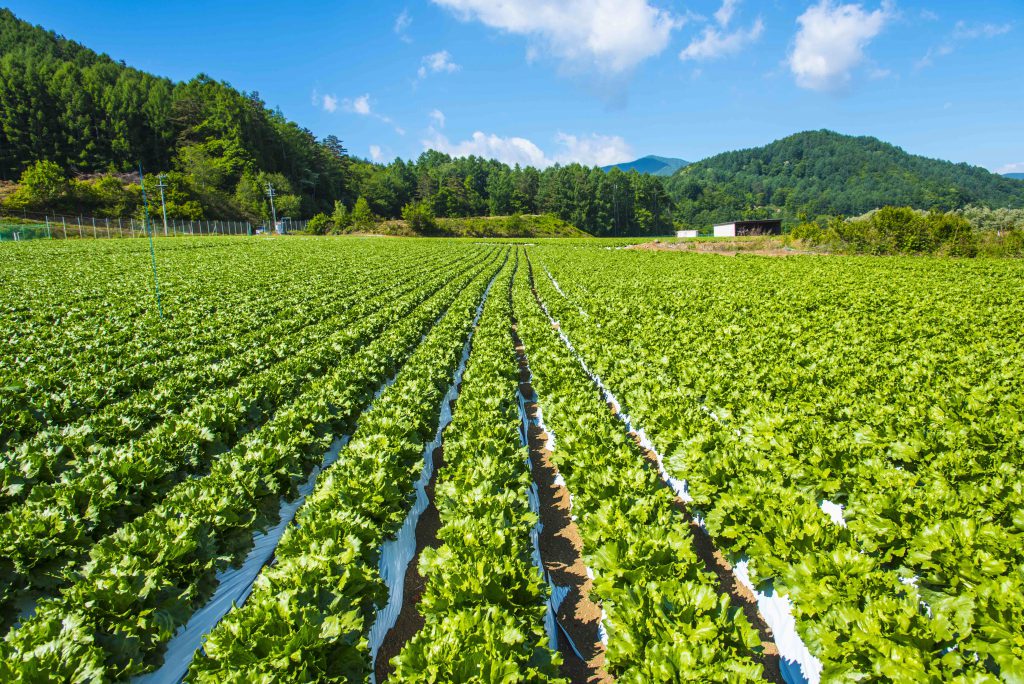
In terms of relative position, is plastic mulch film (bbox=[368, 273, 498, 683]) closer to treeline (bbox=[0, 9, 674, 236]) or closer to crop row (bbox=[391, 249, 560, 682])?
crop row (bbox=[391, 249, 560, 682])

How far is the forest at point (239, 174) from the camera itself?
8706 cm

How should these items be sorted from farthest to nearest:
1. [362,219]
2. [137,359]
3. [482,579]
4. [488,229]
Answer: [488,229] < [362,219] < [137,359] < [482,579]

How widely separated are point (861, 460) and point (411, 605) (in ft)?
20.1

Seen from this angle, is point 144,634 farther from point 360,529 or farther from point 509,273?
point 509,273

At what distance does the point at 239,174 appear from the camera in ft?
348

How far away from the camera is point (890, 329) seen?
1458 centimetres

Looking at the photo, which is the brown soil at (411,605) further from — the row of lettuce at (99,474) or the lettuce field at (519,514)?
the row of lettuce at (99,474)

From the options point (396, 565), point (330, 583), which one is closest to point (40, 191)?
point (396, 565)

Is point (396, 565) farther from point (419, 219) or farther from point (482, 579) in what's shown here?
point (419, 219)

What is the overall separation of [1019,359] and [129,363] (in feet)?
70.1

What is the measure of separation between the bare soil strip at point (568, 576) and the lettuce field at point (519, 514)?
32 millimetres

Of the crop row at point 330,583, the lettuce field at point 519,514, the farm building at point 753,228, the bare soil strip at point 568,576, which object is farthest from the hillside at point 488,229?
the crop row at point 330,583

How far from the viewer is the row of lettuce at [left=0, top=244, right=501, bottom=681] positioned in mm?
3783

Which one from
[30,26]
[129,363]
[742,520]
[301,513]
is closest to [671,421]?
[742,520]
